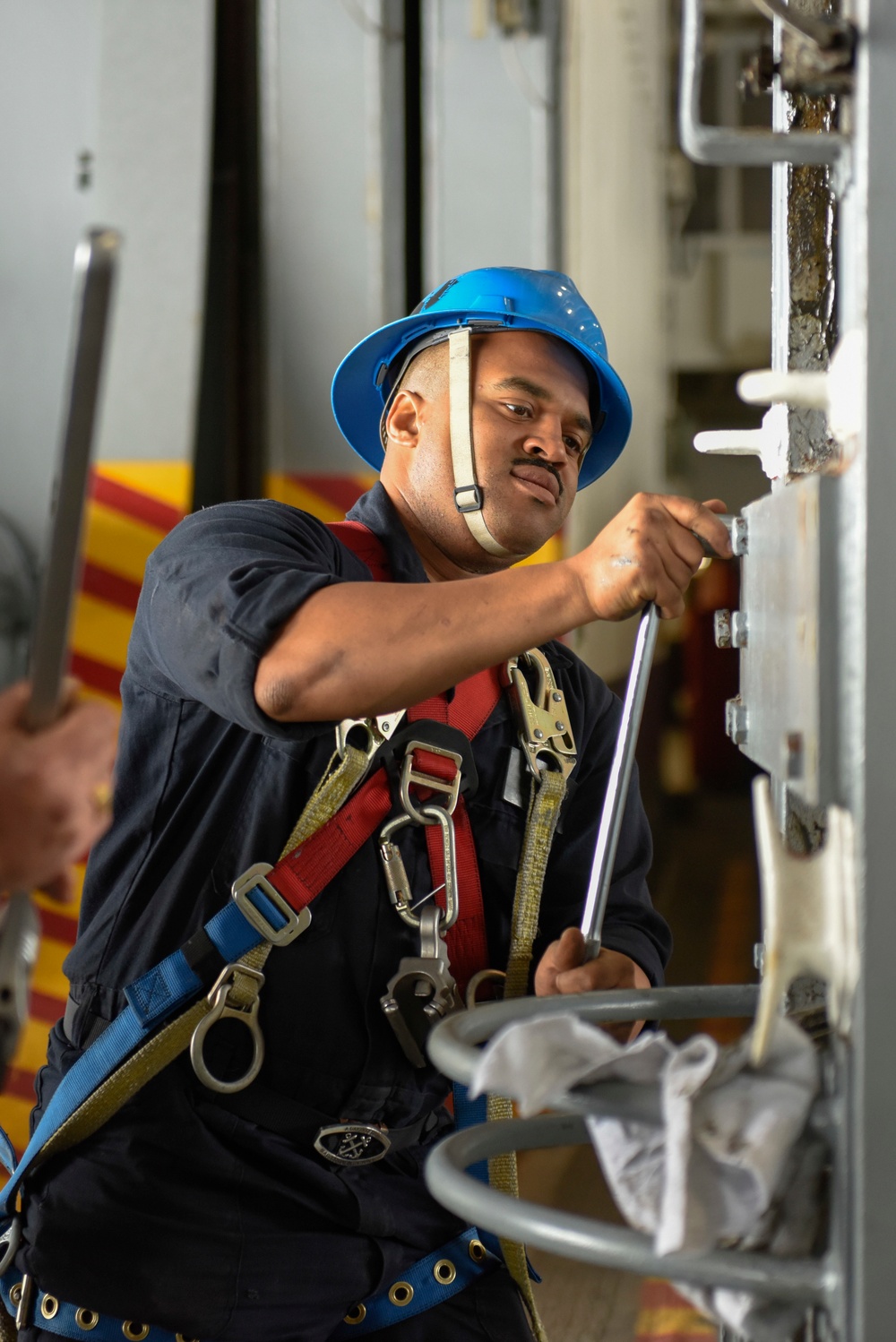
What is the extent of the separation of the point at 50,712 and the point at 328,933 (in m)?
0.86

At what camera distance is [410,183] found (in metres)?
3.86

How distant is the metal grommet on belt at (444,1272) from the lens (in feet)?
6.17

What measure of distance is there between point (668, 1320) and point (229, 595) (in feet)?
7.62

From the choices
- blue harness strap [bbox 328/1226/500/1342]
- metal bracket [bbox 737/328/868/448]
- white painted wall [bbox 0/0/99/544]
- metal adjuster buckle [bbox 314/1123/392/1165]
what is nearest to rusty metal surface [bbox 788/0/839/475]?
metal bracket [bbox 737/328/868/448]

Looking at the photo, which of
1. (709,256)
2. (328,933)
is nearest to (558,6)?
(328,933)

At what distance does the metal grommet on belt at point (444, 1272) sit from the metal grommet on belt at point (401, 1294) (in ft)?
0.14

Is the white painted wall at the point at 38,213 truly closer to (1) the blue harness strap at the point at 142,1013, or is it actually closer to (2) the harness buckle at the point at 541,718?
(2) the harness buckle at the point at 541,718

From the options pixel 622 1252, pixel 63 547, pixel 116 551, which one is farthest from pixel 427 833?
pixel 116 551

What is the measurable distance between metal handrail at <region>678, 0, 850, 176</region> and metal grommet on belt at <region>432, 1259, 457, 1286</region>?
58.9 inches

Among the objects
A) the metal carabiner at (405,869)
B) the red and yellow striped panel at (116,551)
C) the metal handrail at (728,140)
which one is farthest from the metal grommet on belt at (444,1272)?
the red and yellow striped panel at (116,551)

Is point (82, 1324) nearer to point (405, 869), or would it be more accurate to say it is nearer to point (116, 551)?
point (405, 869)

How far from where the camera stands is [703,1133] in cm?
94

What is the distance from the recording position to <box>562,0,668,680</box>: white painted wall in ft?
13.7

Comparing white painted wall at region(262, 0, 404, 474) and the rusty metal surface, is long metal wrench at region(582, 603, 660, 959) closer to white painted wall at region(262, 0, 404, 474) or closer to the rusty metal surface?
the rusty metal surface
